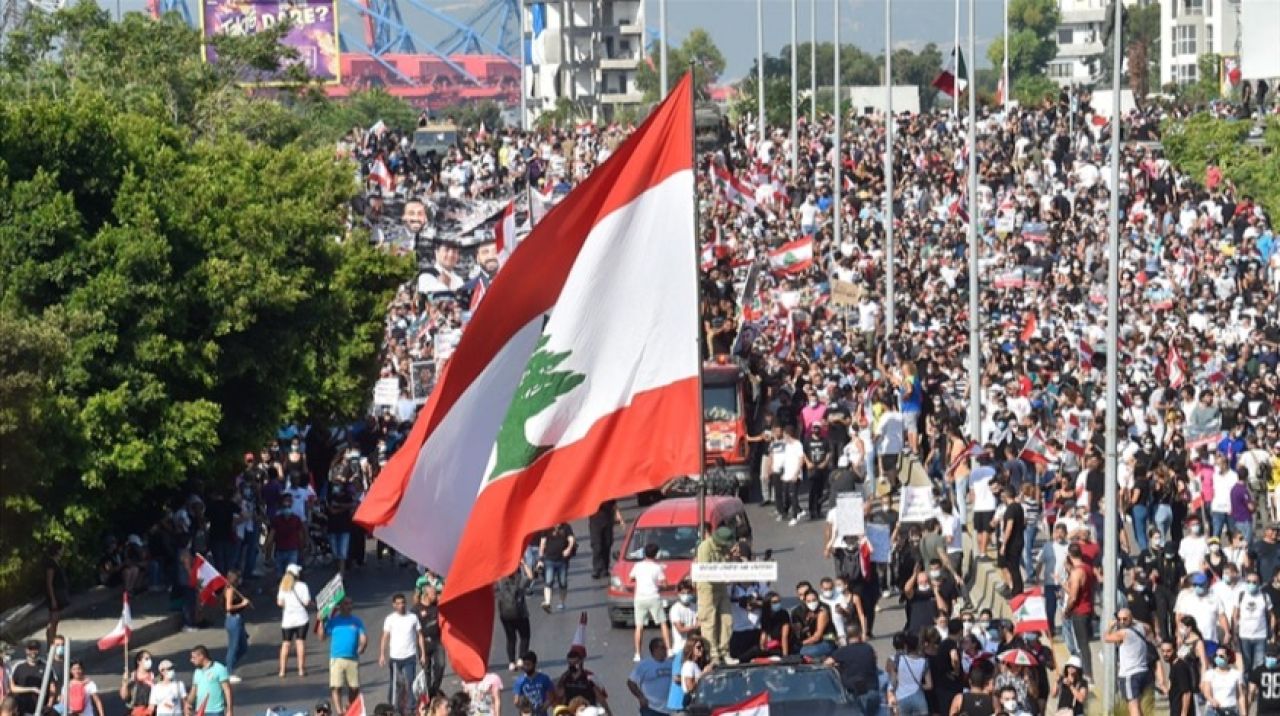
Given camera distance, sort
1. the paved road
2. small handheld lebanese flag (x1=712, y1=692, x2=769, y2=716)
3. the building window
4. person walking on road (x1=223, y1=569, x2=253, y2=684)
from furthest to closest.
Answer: the building window < the paved road < person walking on road (x1=223, y1=569, x2=253, y2=684) < small handheld lebanese flag (x1=712, y1=692, x2=769, y2=716)

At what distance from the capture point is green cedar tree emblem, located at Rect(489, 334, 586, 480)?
15.9m

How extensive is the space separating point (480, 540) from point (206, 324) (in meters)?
19.6


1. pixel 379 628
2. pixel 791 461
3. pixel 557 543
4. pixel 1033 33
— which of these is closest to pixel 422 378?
A: pixel 791 461

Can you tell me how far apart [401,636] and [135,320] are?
379 inches

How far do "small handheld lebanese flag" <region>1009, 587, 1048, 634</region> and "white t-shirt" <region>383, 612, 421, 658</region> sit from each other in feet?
17.3

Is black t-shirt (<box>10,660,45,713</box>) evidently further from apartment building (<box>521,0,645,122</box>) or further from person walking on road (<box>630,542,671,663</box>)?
apartment building (<box>521,0,645,122</box>)

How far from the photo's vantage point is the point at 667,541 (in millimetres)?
29891

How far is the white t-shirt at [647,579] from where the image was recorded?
28.0m

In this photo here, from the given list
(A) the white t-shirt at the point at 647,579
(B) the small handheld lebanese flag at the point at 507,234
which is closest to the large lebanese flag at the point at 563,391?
(A) the white t-shirt at the point at 647,579

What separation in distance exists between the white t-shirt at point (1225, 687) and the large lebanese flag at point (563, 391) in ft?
25.8

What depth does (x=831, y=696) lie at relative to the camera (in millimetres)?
20922

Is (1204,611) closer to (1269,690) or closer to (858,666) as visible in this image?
(1269,690)

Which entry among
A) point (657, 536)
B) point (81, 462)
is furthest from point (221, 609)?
point (657, 536)

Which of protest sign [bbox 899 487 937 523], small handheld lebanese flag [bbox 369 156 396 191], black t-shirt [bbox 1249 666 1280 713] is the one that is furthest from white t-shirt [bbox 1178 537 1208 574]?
small handheld lebanese flag [bbox 369 156 396 191]
